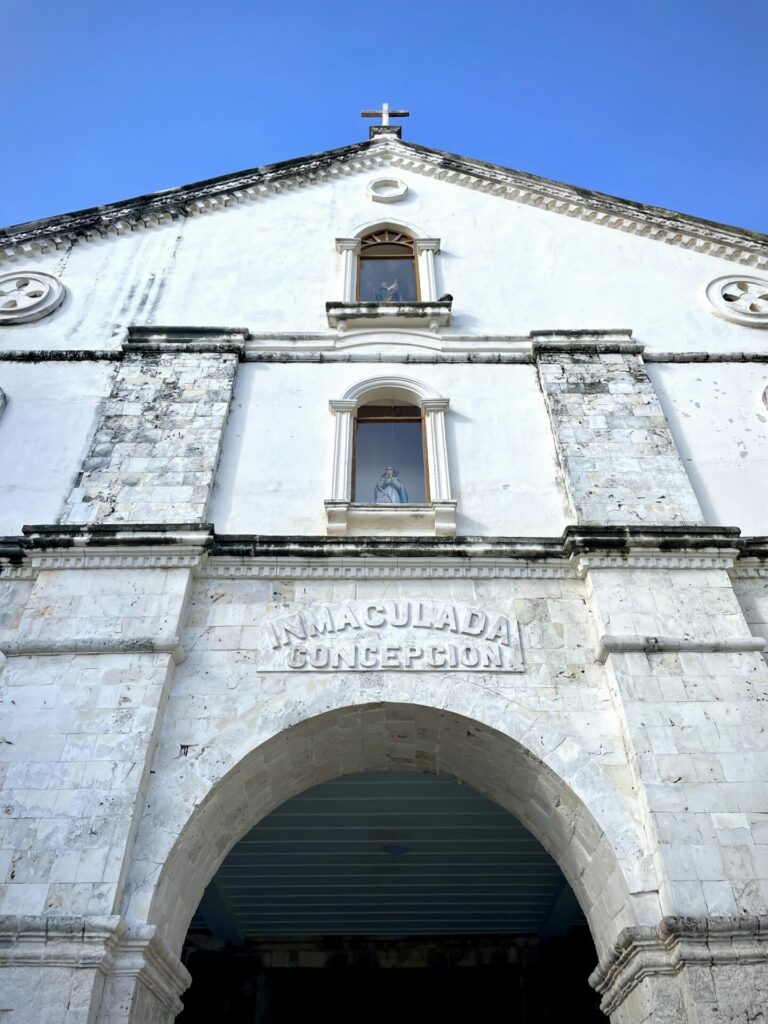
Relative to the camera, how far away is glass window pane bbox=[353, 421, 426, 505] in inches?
Answer: 377

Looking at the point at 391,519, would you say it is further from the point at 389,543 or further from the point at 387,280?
the point at 387,280

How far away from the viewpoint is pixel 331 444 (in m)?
9.49

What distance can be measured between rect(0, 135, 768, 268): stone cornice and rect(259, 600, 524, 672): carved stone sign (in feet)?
25.4

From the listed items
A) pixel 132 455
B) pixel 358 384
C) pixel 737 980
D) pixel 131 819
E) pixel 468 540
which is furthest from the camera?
pixel 358 384

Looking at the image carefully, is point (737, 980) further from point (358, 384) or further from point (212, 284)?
point (212, 284)

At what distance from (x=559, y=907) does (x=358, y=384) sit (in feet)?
25.5

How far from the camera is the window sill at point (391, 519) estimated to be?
339 inches

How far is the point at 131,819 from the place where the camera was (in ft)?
20.6

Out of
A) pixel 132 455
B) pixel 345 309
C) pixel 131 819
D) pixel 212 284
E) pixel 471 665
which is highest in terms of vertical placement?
pixel 212 284

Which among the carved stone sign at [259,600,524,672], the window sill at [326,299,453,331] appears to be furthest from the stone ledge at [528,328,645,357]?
the carved stone sign at [259,600,524,672]

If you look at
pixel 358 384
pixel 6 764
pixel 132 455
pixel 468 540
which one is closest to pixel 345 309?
pixel 358 384

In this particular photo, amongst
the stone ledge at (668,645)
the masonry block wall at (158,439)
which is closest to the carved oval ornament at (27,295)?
the masonry block wall at (158,439)

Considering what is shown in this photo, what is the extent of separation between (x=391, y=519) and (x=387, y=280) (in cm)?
498

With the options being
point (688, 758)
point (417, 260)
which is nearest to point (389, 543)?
point (688, 758)
